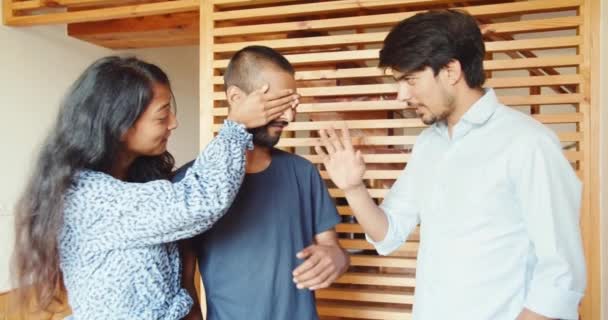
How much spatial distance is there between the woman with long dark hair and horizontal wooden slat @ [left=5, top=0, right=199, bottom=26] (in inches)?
55.5

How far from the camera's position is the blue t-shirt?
4.01 ft

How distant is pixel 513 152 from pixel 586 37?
3.79 feet

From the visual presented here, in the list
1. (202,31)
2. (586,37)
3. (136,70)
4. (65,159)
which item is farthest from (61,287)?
(586,37)

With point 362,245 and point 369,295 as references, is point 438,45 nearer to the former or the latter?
point 362,245

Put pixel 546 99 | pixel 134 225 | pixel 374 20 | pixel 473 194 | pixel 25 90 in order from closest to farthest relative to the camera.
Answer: pixel 134 225
pixel 473 194
pixel 546 99
pixel 374 20
pixel 25 90

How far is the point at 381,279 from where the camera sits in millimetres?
2234

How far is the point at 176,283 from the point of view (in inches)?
45.4

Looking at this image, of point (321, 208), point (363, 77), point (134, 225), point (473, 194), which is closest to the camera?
point (134, 225)

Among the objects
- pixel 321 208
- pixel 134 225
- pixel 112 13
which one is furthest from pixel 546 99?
pixel 112 13

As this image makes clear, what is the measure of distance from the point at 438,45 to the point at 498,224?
16.9 inches

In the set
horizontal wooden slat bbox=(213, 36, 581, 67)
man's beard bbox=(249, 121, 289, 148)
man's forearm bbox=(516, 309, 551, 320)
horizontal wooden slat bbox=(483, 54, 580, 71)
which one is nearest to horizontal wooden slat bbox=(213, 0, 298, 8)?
horizontal wooden slat bbox=(213, 36, 581, 67)

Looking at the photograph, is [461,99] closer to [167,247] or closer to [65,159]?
[167,247]

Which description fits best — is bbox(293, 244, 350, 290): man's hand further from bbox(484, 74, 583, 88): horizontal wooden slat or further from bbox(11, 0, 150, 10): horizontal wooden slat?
bbox(11, 0, 150, 10): horizontal wooden slat

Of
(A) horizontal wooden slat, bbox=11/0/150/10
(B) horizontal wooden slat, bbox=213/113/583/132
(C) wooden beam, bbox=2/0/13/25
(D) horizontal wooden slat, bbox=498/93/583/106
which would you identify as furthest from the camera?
(C) wooden beam, bbox=2/0/13/25
